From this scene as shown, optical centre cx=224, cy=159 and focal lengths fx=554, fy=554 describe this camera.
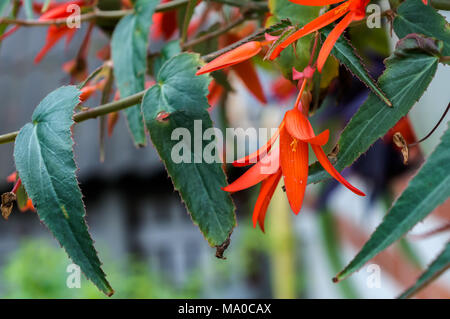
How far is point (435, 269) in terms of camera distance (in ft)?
0.49

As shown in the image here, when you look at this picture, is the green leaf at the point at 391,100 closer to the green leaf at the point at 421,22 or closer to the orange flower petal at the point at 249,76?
the green leaf at the point at 421,22

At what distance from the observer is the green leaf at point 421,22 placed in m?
0.21

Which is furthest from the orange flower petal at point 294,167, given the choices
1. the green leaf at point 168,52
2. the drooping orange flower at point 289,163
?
the green leaf at point 168,52

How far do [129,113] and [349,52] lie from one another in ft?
0.42

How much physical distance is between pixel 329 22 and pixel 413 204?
74mm

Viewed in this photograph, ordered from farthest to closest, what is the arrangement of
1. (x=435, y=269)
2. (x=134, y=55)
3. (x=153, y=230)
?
(x=153, y=230) → (x=134, y=55) → (x=435, y=269)

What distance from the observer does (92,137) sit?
221 cm

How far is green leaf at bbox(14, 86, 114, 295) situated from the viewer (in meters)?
0.20

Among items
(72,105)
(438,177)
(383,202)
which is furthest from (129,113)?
(383,202)

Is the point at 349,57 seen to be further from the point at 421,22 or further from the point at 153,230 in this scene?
the point at 153,230

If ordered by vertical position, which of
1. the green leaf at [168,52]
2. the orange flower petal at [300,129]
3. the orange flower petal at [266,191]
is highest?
the orange flower petal at [300,129]

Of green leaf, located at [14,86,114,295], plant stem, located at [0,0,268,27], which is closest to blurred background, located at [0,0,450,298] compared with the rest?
plant stem, located at [0,0,268,27]

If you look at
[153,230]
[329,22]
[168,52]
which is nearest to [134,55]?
[168,52]

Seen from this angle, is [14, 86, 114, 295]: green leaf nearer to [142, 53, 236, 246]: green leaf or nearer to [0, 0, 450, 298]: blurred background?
[142, 53, 236, 246]: green leaf
